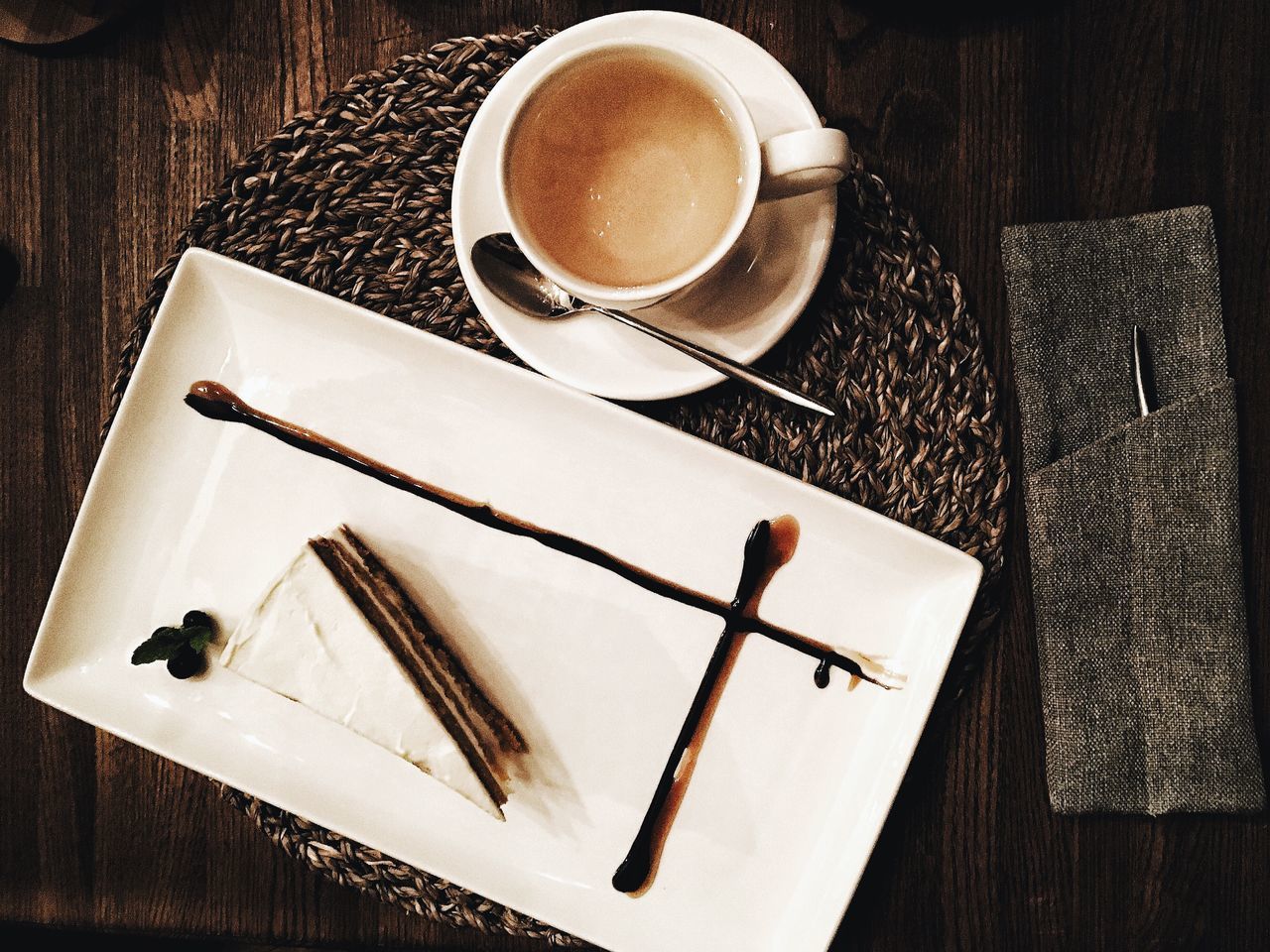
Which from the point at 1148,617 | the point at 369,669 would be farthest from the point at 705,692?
the point at 1148,617

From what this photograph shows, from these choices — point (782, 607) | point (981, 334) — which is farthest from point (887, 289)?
point (782, 607)

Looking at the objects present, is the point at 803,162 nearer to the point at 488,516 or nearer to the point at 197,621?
the point at 488,516

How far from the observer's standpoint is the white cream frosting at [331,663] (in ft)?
2.64

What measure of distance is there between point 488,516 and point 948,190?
0.57m

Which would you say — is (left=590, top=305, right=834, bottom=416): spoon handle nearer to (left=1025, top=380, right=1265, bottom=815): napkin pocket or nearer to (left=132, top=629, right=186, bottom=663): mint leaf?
(left=1025, top=380, right=1265, bottom=815): napkin pocket

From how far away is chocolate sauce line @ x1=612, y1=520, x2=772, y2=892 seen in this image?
0.82 metres

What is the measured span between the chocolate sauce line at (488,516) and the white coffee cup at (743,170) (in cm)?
26

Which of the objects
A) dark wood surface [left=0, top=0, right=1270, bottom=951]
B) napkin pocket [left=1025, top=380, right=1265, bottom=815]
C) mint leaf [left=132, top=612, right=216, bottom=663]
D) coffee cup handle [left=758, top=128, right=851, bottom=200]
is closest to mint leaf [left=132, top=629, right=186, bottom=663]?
mint leaf [left=132, top=612, right=216, bottom=663]

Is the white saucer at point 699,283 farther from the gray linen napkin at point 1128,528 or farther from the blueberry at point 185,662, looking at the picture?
the blueberry at point 185,662

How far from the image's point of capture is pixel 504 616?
33.1 inches

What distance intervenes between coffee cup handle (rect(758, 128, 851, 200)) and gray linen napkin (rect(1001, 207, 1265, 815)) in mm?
269

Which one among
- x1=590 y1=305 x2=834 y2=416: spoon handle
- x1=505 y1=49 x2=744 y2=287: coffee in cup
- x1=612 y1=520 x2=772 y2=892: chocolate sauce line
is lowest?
x1=612 y1=520 x2=772 y2=892: chocolate sauce line

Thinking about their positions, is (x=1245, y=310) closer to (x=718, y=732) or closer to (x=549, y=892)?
(x=718, y=732)

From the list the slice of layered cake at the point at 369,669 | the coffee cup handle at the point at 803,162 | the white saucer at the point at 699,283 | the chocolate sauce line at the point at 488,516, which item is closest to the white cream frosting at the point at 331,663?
the slice of layered cake at the point at 369,669
